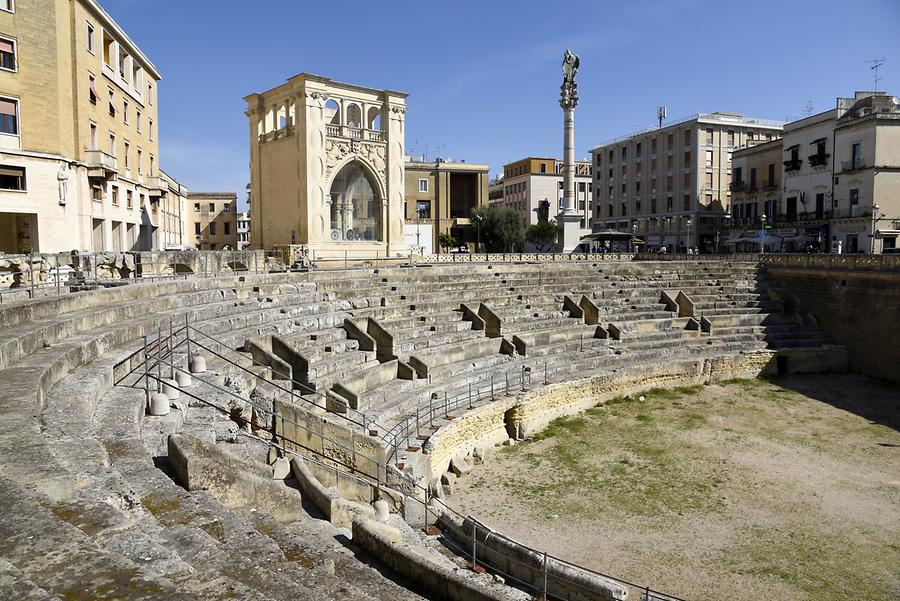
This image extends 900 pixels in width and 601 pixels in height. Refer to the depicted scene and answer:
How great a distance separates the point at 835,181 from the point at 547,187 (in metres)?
37.9

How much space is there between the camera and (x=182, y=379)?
988 centimetres

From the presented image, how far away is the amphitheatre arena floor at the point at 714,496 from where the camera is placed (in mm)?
10258

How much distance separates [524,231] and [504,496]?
51.8 m

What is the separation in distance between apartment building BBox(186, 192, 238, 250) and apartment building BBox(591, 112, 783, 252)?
120 ft

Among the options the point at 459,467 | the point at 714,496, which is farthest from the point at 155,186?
the point at 714,496

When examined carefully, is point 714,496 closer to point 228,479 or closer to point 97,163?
point 228,479

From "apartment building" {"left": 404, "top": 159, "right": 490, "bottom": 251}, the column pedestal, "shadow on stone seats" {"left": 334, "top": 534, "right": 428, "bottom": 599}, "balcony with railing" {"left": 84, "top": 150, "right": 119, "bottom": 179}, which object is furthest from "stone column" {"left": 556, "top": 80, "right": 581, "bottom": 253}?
"shadow on stone seats" {"left": 334, "top": 534, "right": 428, "bottom": 599}

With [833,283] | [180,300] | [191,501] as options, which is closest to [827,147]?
[833,283]

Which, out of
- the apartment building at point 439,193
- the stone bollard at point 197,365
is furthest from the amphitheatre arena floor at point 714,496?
the apartment building at point 439,193

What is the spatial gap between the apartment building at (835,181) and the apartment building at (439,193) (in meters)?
24.2

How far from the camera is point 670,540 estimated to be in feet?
37.0

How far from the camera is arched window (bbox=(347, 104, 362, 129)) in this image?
3053cm

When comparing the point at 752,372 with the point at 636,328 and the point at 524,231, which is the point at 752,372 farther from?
the point at 524,231

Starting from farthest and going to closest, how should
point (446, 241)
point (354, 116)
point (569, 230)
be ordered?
point (446, 241), point (569, 230), point (354, 116)
